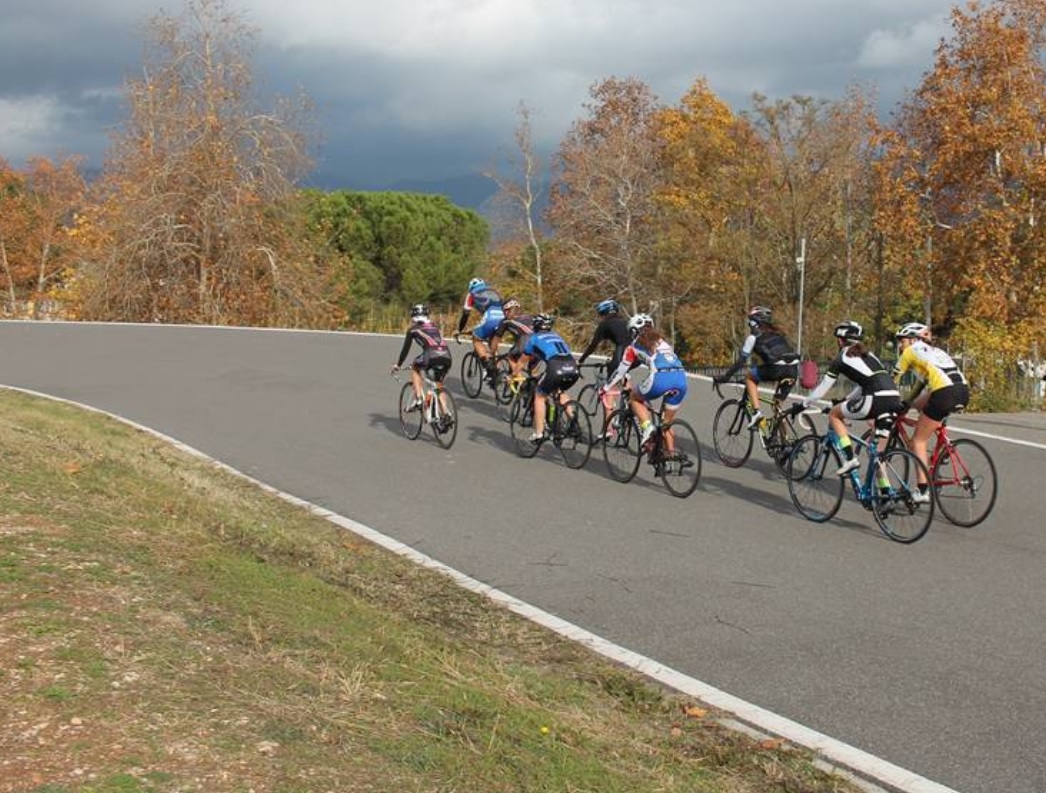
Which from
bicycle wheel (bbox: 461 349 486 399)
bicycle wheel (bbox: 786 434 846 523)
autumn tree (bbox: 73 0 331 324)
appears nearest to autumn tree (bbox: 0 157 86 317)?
autumn tree (bbox: 73 0 331 324)

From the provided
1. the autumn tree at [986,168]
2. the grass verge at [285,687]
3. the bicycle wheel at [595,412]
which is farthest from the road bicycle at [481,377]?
the autumn tree at [986,168]

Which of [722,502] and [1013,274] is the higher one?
[1013,274]

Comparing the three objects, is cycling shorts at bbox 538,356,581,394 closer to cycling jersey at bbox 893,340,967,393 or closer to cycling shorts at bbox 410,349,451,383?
cycling shorts at bbox 410,349,451,383

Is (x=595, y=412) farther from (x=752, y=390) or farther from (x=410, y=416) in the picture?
(x=410, y=416)

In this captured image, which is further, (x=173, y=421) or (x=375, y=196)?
(x=375, y=196)

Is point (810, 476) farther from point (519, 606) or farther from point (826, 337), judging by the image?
point (826, 337)

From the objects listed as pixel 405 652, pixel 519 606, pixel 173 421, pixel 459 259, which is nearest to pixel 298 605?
pixel 405 652

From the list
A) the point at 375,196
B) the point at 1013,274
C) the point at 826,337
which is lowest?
the point at 826,337

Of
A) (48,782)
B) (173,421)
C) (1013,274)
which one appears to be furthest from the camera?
(1013,274)

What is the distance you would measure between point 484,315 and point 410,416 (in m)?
2.69

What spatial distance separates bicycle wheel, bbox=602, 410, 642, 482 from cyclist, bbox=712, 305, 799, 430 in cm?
134

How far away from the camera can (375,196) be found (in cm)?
5662

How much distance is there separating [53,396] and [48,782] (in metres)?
16.0

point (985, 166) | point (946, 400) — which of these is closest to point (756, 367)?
point (946, 400)
